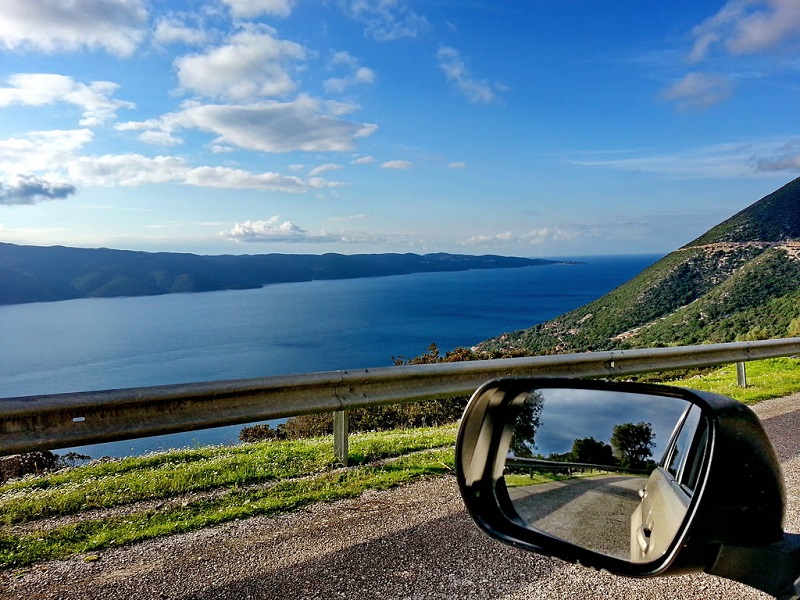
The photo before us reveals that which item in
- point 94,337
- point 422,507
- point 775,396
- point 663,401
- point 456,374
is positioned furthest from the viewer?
point 94,337

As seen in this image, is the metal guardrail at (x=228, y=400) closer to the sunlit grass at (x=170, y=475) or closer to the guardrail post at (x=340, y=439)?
the guardrail post at (x=340, y=439)

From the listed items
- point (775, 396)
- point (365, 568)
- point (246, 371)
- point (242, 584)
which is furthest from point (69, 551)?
point (246, 371)

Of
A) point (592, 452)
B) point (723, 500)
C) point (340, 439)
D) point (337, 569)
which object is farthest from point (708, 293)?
point (723, 500)

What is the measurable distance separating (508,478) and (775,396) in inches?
291

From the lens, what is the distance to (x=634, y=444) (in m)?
1.61

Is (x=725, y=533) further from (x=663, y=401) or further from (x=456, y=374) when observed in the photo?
(x=456, y=374)

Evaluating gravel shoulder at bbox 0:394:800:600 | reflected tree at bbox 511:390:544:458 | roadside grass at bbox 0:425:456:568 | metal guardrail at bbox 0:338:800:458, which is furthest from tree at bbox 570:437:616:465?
metal guardrail at bbox 0:338:800:458

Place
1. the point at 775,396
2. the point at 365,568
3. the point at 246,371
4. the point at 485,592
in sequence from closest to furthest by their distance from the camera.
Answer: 1. the point at 485,592
2. the point at 365,568
3. the point at 775,396
4. the point at 246,371

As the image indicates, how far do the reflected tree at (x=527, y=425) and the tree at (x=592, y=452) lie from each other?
138 millimetres

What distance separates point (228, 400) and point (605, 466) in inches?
117

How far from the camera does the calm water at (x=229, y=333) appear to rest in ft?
239

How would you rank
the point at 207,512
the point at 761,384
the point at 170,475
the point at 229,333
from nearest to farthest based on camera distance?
the point at 207,512 < the point at 170,475 < the point at 761,384 < the point at 229,333

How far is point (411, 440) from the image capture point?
18.9 ft

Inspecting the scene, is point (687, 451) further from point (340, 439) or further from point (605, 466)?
point (340, 439)
